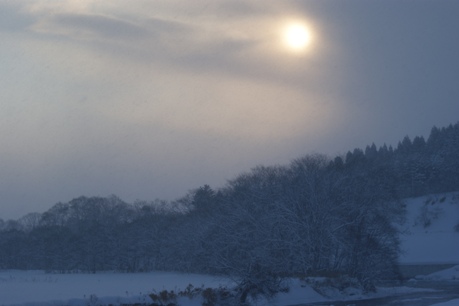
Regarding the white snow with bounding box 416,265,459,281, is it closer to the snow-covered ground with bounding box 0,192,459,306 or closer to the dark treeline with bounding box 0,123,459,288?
the snow-covered ground with bounding box 0,192,459,306

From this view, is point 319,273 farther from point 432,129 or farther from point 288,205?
point 432,129

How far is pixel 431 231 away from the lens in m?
108

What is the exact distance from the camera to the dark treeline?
5469 cm

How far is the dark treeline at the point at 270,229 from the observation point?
179ft

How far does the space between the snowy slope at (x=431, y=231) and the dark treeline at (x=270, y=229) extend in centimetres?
601

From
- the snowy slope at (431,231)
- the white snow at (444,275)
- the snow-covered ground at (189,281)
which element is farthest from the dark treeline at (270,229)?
the white snow at (444,275)

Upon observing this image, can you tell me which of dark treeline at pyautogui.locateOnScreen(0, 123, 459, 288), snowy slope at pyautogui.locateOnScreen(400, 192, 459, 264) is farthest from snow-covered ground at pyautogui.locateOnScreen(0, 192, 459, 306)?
dark treeline at pyautogui.locateOnScreen(0, 123, 459, 288)

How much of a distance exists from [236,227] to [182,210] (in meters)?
60.6

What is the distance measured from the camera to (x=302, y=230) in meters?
57.4

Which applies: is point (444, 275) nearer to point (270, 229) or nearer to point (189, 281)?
point (270, 229)

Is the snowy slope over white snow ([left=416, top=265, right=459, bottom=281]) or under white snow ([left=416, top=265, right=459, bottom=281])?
over

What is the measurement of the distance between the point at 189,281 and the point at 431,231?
216 feet

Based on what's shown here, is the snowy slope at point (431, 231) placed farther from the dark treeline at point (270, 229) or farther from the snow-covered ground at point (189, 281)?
the dark treeline at point (270, 229)

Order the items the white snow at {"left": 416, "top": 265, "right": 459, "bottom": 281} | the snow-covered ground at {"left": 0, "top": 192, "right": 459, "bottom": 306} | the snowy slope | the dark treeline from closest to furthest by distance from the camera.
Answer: the snow-covered ground at {"left": 0, "top": 192, "right": 459, "bottom": 306} < the dark treeline < the white snow at {"left": 416, "top": 265, "right": 459, "bottom": 281} < the snowy slope
